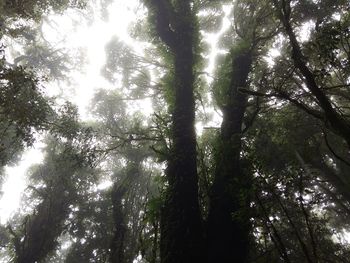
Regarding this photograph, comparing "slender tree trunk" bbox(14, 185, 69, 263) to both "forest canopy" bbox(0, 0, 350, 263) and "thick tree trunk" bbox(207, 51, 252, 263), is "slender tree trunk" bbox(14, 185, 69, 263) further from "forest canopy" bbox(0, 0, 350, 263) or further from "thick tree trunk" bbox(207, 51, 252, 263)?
"thick tree trunk" bbox(207, 51, 252, 263)

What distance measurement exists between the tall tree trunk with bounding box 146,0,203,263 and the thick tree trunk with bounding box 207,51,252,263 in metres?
0.41

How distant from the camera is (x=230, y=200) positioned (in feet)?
21.6

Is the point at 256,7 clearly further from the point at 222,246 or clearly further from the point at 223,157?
the point at 222,246

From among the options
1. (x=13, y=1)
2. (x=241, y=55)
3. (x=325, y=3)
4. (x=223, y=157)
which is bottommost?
(x=223, y=157)

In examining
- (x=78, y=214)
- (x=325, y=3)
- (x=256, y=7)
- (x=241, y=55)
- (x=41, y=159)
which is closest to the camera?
(x=241, y=55)

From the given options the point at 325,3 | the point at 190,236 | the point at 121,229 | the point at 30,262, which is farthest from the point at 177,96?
the point at 30,262

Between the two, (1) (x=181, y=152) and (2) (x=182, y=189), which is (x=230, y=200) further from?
(1) (x=181, y=152)

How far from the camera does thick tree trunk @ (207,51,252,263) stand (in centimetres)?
592

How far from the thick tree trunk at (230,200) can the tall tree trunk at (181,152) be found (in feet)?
1.35

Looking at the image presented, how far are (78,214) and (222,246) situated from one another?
17.7 metres

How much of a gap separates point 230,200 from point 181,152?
1429 mm

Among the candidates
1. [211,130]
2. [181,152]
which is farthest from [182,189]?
[211,130]

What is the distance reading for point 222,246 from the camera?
19.6ft

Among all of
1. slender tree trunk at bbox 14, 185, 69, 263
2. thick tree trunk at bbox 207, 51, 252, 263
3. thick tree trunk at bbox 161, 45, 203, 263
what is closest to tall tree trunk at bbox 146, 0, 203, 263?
thick tree trunk at bbox 161, 45, 203, 263
